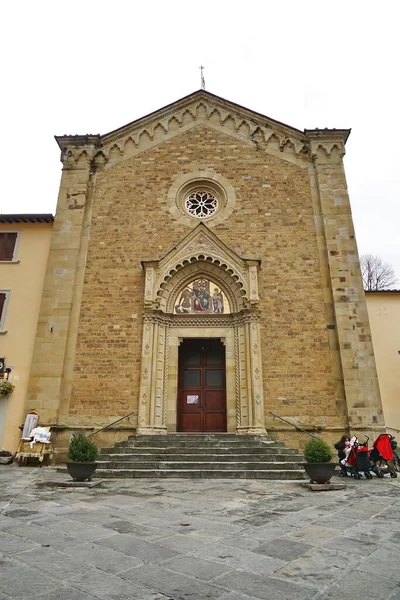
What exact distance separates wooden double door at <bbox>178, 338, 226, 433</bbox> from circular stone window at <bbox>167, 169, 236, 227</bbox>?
194 inches

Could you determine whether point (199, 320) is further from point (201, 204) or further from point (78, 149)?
point (78, 149)

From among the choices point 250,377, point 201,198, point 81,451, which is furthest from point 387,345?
point 81,451

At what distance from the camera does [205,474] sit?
9.64m

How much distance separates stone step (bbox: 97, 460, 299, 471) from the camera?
996 centimetres

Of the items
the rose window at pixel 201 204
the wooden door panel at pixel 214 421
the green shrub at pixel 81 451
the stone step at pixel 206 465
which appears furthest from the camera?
the rose window at pixel 201 204

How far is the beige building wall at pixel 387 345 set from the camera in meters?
14.3

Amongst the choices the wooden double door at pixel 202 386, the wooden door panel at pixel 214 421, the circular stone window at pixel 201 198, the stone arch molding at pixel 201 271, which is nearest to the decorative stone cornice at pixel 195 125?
the circular stone window at pixel 201 198

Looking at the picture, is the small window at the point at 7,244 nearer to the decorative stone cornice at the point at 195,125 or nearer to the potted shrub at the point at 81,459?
the decorative stone cornice at the point at 195,125

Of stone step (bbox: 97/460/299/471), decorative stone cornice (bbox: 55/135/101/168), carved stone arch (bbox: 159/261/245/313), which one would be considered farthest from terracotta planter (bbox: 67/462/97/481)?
decorative stone cornice (bbox: 55/135/101/168)

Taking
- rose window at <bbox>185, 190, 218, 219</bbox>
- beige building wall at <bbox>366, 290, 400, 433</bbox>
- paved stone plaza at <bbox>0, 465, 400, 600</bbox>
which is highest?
rose window at <bbox>185, 190, 218, 219</bbox>

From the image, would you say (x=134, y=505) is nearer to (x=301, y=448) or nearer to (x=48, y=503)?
(x=48, y=503)

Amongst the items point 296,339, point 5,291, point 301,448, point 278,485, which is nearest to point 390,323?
point 296,339

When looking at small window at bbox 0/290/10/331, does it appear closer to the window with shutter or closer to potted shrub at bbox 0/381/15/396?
the window with shutter

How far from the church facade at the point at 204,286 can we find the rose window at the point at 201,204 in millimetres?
58
